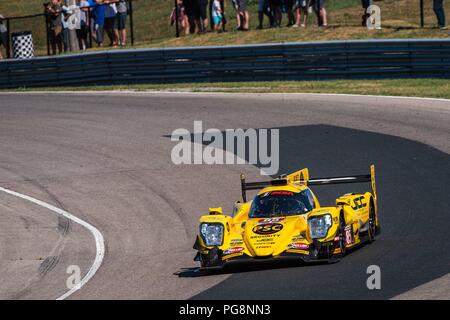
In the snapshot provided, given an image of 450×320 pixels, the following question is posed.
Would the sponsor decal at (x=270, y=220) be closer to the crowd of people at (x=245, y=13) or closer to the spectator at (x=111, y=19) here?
the crowd of people at (x=245, y=13)

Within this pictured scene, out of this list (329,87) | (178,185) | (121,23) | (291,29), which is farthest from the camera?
(121,23)

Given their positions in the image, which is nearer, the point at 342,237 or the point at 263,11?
the point at 342,237

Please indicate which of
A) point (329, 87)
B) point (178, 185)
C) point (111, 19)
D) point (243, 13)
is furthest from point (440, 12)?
point (178, 185)

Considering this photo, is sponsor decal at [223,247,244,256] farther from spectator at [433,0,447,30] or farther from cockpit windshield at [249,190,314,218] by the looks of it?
spectator at [433,0,447,30]

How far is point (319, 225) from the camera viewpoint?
12.8 meters

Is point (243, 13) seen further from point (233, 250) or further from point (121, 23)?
point (233, 250)

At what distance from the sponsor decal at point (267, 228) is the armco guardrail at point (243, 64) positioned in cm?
1598

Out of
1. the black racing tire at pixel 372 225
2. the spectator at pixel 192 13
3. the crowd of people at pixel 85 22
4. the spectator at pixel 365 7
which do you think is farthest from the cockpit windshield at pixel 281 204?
the crowd of people at pixel 85 22

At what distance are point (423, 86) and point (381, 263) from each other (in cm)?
1571

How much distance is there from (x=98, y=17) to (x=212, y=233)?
78.6 ft

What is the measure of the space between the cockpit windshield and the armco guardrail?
1526 centimetres

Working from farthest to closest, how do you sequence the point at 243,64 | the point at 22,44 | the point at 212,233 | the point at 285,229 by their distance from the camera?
the point at 22,44 → the point at 243,64 → the point at 212,233 → the point at 285,229
